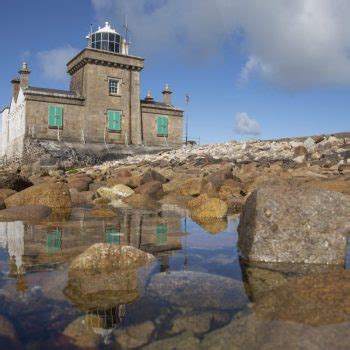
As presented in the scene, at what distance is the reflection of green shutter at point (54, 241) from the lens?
374 centimetres

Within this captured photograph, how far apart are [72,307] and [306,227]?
2076 millimetres

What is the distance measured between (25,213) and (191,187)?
14.4ft

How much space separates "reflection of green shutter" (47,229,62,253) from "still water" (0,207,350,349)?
0.20 ft

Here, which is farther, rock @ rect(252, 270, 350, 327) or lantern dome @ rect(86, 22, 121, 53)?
lantern dome @ rect(86, 22, 121, 53)

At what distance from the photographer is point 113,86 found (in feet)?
95.2

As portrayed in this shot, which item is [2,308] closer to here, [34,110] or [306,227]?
[306,227]

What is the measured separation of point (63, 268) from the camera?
9.90ft

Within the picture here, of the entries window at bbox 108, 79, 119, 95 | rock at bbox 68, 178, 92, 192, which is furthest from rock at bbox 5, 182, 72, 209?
window at bbox 108, 79, 119, 95

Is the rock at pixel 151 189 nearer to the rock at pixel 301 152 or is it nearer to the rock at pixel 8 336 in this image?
the rock at pixel 301 152

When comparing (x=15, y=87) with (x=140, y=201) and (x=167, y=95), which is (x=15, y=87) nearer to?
(x=167, y=95)

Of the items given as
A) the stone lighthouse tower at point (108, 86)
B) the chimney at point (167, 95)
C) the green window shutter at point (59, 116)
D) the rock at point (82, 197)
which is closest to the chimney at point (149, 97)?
the chimney at point (167, 95)

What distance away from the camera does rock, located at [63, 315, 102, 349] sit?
5.91 ft

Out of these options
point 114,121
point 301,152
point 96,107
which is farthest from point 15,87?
point 301,152

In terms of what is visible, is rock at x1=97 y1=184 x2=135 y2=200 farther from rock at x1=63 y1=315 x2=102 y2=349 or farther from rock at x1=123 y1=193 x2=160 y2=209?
rock at x1=63 y1=315 x2=102 y2=349
